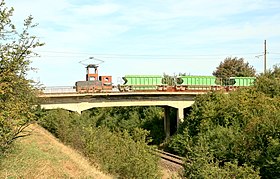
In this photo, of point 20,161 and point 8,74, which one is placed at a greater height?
point 8,74

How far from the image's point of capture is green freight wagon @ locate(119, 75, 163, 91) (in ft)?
179

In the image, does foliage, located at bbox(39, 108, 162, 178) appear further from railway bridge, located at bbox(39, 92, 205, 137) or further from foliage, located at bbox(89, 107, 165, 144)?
foliage, located at bbox(89, 107, 165, 144)

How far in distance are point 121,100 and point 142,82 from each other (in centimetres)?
593

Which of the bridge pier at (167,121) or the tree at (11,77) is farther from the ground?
the tree at (11,77)

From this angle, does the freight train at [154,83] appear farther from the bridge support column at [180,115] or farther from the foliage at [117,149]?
the foliage at [117,149]

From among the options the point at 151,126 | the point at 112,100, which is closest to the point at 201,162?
the point at 112,100

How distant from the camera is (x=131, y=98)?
2024 inches

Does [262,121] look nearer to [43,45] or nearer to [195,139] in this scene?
[195,139]

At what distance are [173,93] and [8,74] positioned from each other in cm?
4170

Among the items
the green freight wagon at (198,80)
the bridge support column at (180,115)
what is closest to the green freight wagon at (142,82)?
the green freight wagon at (198,80)

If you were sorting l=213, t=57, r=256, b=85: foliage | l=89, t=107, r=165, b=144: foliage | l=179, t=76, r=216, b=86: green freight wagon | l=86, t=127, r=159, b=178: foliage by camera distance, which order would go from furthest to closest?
l=213, t=57, r=256, b=85: foliage < l=89, t=107, r=165, b=144: foliage < l=179, t=76, r=216, b=86: green freight wagon < l=86, t=127, r=159, b=178: foliage

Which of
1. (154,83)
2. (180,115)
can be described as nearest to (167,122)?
(180,115)

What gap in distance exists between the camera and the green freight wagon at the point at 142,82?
54.5 meters

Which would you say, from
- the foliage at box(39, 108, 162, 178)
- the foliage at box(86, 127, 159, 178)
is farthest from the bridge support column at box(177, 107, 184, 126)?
the foliage at box(86, 127, 159, 178)
